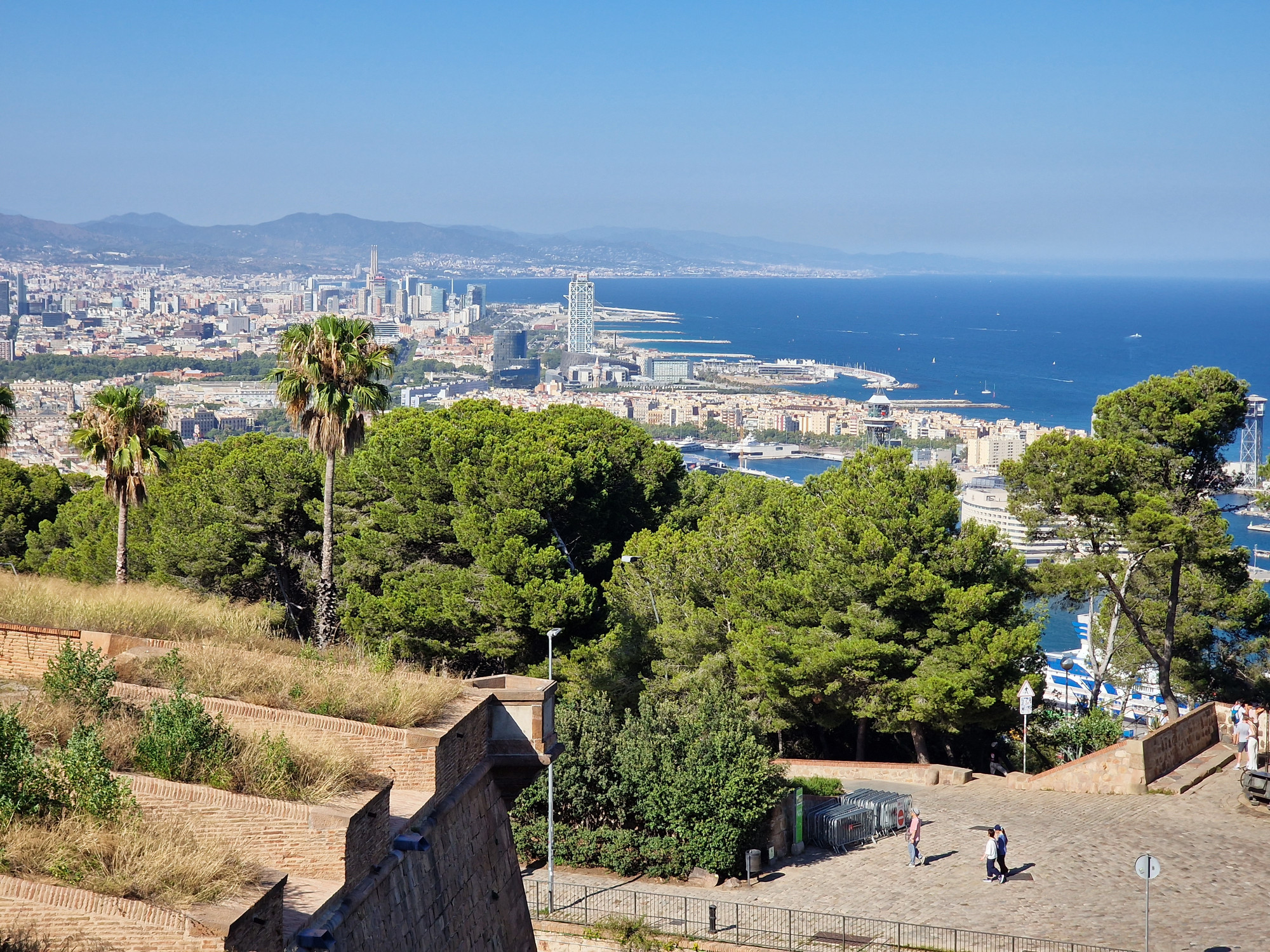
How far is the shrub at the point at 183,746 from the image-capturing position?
635 centimetres

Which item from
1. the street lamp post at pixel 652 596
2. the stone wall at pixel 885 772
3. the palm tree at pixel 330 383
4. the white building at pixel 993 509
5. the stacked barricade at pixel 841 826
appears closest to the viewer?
the stacked barricade at pixel 841 826

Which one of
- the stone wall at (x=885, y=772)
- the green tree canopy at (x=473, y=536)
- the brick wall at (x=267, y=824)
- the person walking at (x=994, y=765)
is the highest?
the brick wall at (x=267, y=824)

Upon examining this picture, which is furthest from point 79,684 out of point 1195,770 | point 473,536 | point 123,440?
point 1195,770

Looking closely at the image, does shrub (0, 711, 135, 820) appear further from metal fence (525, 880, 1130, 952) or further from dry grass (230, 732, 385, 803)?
metal fence (525, 880, 1130, 952)

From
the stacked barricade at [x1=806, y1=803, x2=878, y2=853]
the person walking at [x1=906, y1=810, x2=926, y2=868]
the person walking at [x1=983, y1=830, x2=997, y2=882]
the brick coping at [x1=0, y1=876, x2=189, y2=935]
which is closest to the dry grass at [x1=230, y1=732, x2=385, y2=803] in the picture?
the brick coping at [x1=0, y1=876, x2=189, y2=935]

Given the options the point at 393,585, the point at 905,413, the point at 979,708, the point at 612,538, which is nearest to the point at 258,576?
the point at 393,585

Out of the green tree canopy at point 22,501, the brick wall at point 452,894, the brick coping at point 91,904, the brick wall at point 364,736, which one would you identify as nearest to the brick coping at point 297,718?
the brick wall at point 364,736

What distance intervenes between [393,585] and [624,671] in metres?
4.15

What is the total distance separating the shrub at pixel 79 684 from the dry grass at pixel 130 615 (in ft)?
5.90

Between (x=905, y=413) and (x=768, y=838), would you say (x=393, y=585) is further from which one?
(x=905, y=413)

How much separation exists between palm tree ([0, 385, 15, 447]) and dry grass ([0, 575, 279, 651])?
6522mm

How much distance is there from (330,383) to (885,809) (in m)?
9.93

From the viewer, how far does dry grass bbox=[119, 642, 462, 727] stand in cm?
766

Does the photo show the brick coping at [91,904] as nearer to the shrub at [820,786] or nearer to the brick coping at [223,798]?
the brick coping at [223,798]
